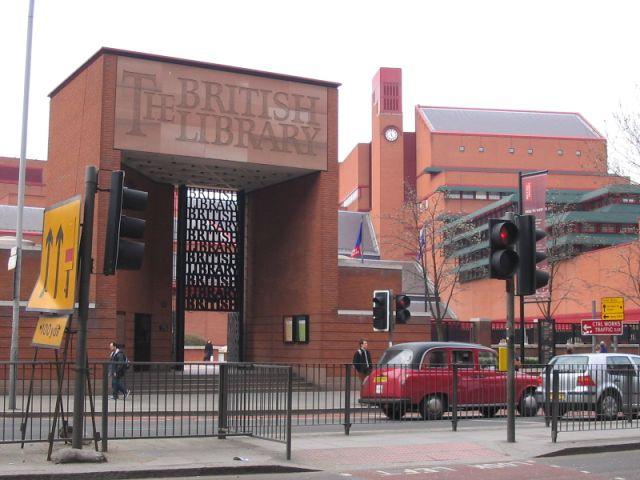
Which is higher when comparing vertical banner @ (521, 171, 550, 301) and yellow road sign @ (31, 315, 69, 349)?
vertical banner @ (521, 171, 550, 301)

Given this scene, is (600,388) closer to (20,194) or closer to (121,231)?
(121,231)

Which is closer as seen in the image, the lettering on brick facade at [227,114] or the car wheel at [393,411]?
the car wheel at [393,411]

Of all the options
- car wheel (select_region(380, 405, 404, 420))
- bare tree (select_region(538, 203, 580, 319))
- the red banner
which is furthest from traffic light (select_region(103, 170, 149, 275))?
bare tree (select_region(538, 203, 580, 319))

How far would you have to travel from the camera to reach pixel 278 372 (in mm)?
12539

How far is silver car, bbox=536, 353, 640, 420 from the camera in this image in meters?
16.0

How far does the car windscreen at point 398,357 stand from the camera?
20031 millimetres

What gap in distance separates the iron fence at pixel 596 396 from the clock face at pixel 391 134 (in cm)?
7914

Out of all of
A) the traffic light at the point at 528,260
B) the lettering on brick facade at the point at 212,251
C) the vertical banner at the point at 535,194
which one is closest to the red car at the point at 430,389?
the traffic light at the point at 528,260

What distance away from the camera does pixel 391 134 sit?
95500mm

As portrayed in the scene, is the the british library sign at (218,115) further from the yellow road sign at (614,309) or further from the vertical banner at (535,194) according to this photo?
the yellow road sign at (614,309)

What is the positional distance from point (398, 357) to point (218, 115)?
14214 mm

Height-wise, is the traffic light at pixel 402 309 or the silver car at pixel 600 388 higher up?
the traffic light at pixel 402 309

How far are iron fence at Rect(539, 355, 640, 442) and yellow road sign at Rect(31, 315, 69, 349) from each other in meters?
8.62

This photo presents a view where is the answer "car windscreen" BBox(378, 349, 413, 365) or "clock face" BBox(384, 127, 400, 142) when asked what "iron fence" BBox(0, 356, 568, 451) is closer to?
"car windscreen" BBox(378, 349, 413, 365)
